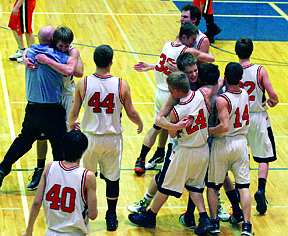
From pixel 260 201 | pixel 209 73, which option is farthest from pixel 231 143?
pixel 260 201

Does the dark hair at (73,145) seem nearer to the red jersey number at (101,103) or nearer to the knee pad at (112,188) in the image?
the red jersey number at (101,103)

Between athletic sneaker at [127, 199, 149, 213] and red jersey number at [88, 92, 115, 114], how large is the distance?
48.7 inches

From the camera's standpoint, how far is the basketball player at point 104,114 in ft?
18.4

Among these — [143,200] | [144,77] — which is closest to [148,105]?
[144,77]

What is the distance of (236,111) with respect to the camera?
5727mm

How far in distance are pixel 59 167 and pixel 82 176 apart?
0.67 ft

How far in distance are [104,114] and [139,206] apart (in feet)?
4.18

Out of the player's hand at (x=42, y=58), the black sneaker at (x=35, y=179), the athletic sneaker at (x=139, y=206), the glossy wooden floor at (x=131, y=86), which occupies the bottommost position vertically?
the glossy wooden floor at (x=131, y=86)

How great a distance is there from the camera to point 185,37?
6773 mm

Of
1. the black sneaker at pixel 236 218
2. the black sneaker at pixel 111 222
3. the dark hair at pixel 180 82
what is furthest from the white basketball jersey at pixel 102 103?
the black sneaker at pixel 236 218

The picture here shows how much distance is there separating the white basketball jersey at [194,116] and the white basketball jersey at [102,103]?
0.63 meters

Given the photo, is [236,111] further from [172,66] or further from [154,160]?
[154,160]

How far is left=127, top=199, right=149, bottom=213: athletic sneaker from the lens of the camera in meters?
6.27

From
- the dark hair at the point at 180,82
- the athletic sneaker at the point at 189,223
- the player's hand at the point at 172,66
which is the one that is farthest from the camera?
the player's hand at the point at 172,66
